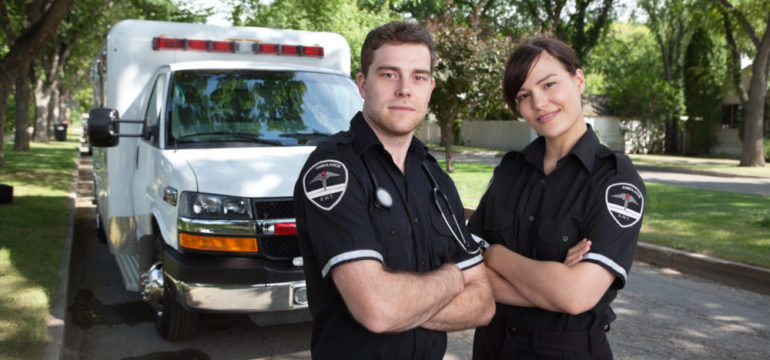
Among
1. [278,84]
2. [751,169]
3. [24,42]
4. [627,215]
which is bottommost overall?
[751,169]

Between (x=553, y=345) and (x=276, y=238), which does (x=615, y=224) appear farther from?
(x=276, y=238)

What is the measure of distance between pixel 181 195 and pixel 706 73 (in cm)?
3518

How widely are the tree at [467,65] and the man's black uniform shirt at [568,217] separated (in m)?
14.2

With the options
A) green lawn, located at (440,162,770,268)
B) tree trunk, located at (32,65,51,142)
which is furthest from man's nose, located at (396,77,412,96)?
tree trunk, located at (32,65,51,142)

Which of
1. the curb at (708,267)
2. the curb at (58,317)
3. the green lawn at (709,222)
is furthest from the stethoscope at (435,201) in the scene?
the green lawn at (709,222)

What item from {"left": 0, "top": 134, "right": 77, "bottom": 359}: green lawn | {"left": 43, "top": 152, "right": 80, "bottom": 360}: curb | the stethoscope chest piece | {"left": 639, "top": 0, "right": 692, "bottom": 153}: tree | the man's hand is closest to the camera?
the man's hand

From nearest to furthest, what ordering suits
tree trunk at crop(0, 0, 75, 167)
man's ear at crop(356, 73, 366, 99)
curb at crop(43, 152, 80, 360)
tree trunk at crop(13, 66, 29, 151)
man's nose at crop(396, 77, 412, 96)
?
man's nose at crop(396, 77, 412, 96) → man's ear at crop(356, 73, 366, 99) → curb at crop(43, 152, 80, 360) → tree trunk at crop(0, 0, 75, 167) → tree trunk at crop(13, 66, 29, 151)

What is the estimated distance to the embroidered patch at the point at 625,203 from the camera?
88.4 inches

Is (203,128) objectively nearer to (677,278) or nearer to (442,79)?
(677,278)

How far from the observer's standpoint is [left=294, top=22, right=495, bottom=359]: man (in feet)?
6.40

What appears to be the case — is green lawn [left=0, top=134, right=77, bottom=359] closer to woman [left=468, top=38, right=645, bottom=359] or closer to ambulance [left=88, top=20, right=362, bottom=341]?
ambulance [left=88, top=20, right=362, bottom=341]

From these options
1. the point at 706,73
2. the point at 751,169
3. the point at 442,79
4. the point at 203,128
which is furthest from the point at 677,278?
the point at 706,73

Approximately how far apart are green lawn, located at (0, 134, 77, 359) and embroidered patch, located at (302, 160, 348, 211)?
3.41m

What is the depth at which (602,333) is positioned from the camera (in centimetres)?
236
